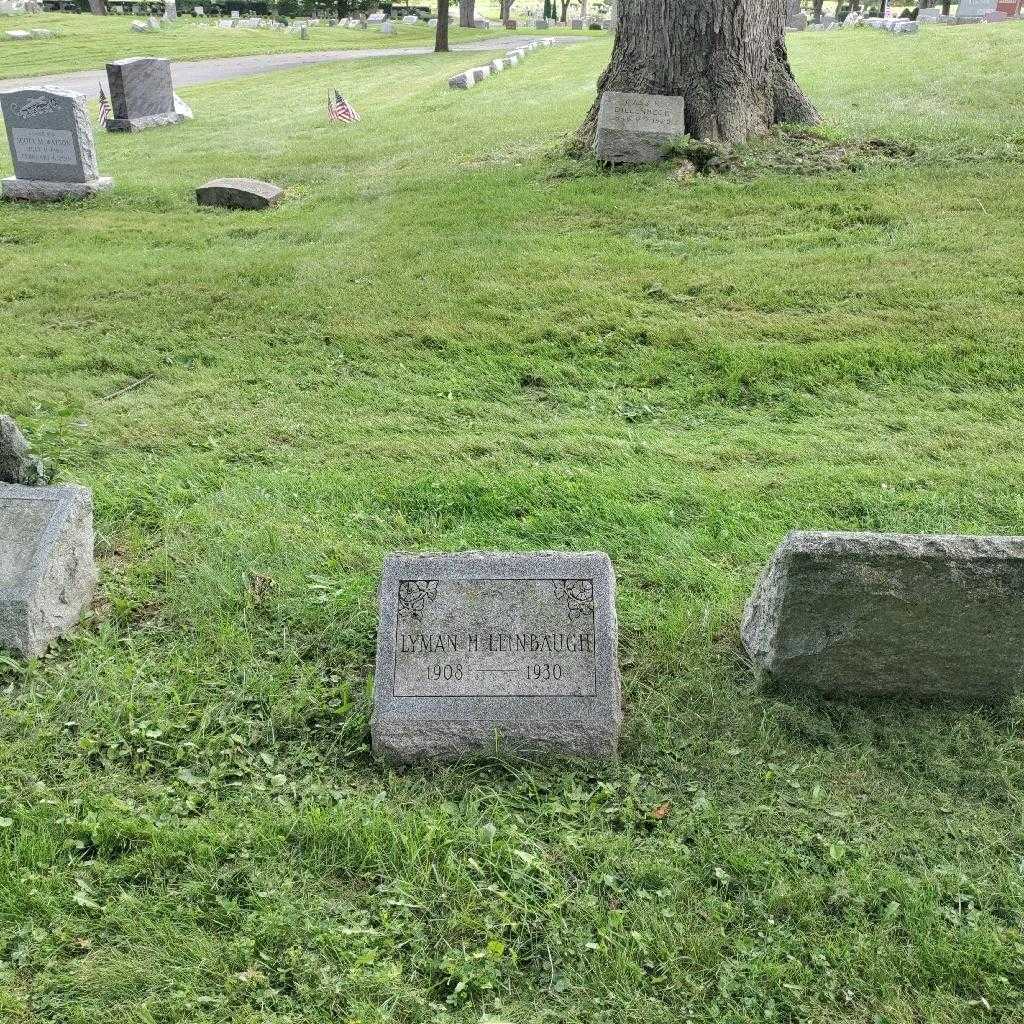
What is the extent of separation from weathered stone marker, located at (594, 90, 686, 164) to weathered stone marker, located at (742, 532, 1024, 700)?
7.85 meters

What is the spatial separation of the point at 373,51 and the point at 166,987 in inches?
1440

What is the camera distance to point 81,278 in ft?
28.5

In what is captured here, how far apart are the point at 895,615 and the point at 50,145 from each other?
1233cm

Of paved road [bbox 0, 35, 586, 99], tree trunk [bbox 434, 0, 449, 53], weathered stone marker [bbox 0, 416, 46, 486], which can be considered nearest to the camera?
weathered stone marker [bbox 0, 416, 46, 486]

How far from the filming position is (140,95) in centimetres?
1728

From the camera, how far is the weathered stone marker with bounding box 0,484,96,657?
3.93 meters

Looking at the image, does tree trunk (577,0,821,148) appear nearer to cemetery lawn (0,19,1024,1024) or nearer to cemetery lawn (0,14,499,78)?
cemetery lawn (0,19,1024,1024)

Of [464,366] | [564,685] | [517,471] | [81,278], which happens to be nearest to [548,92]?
[81,278]

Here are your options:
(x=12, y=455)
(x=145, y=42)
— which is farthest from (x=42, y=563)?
(x=145, y=42)

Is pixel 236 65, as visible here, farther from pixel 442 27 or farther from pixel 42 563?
pixel 42 563

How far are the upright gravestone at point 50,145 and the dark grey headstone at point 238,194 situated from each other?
6.33 ft

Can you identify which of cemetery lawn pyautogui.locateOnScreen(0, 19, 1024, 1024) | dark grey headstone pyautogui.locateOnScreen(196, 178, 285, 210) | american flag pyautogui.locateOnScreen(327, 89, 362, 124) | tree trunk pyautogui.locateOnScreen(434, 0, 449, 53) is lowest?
cemetery lawn pyautogui.locateOnScreen(0, 19, 1024, 1024)

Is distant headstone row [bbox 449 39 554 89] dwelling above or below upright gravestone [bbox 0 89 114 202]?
above

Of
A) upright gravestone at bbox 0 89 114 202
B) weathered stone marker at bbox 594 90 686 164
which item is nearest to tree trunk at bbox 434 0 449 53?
upright gravestone at bbox 0 89 114 202
